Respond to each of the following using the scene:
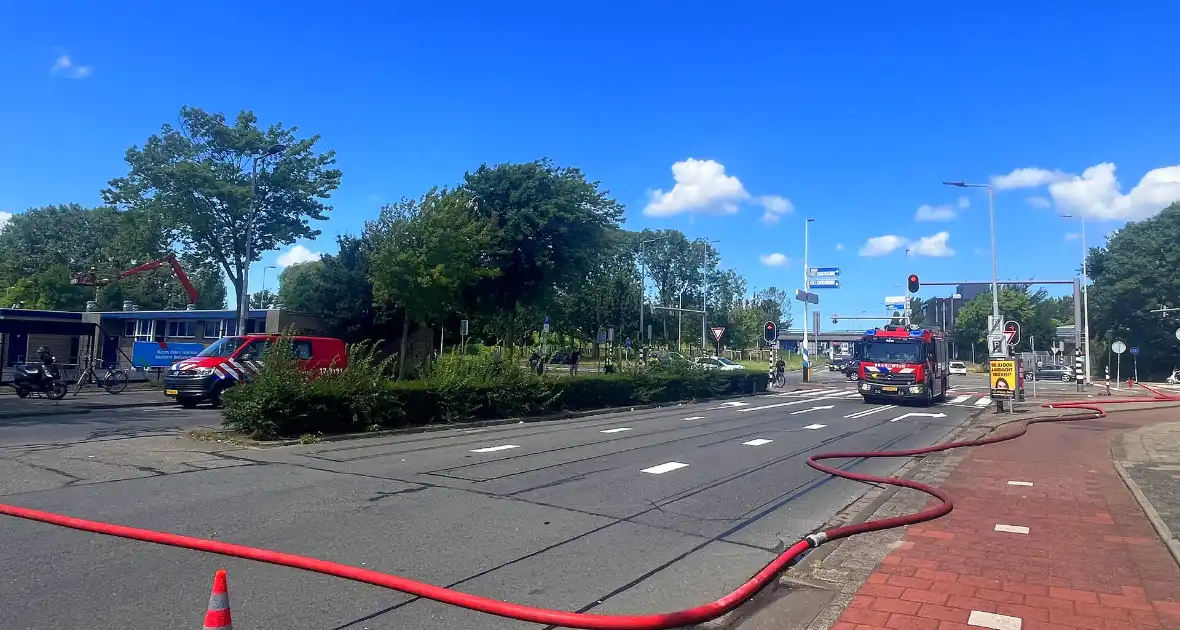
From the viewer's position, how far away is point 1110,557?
6.47m

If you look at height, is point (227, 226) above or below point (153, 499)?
above

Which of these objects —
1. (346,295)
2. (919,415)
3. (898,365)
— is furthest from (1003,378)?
(346,295)

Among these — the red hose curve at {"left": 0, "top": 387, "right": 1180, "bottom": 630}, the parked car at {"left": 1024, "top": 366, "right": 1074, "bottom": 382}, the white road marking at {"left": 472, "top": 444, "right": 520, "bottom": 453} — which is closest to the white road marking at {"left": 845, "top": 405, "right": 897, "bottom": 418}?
the white road marking at {"left": 472, "top": 444, "right": 520, "bottom": 453}

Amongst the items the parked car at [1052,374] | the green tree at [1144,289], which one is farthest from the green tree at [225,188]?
the green tree at [1144,289]

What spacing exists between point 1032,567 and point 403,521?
5459 millimetres

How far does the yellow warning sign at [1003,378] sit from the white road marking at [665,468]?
48.9 ft

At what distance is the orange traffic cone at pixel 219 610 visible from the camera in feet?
10.5

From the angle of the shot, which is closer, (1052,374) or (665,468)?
(665,468)

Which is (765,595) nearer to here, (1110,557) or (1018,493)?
(1110,557)

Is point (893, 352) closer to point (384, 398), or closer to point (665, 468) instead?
point (665, 468)

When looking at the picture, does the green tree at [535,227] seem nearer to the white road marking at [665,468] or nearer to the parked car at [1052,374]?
the white road marking at [665,468]

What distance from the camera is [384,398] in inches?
581

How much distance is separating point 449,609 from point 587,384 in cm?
1663

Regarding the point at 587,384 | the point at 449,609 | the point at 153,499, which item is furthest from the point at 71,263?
the point at 449,609
